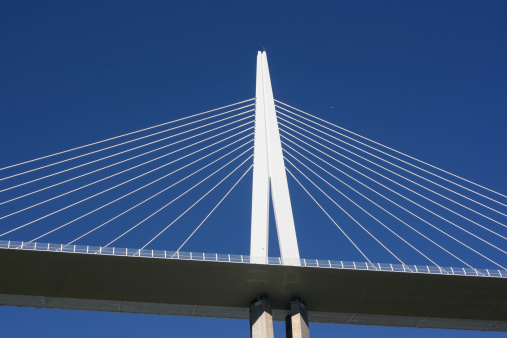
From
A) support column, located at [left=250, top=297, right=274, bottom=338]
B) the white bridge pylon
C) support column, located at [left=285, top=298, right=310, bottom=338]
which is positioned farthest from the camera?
support column, located at [left=285, top=298, right=310, bottom=338]

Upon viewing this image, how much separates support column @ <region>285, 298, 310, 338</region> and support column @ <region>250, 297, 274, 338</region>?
43.4 inches

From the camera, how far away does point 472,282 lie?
36.2 metres

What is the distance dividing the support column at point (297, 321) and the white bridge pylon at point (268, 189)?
3.37 metres

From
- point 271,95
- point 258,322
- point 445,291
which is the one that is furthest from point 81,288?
Result: point 445,291

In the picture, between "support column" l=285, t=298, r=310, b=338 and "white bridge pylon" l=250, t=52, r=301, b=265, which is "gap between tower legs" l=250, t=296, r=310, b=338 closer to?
"support column" l=285, t=298, r=310, b=338

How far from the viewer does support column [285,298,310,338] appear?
35.4m

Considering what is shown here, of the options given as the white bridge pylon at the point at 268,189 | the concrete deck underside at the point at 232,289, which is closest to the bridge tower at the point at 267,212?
the white bridge pylon at the point at 268,189

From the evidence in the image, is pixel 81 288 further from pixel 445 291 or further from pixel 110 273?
pixel 445 291

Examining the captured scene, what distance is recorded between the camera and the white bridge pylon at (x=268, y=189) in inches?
1340

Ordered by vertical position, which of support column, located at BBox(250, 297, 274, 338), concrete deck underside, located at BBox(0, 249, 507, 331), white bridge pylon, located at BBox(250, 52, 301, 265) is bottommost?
support column, located at BBox(250, 297, 274, 338)

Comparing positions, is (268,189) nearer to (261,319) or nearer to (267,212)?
(267,212)

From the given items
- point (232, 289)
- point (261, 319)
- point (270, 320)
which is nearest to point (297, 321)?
point (270, 320)

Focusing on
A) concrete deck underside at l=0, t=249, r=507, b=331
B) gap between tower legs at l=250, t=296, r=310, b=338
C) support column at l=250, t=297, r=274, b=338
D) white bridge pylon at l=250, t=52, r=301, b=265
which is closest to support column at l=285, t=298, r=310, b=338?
gap between tower legs at l=250, t=296, r=310, b=338

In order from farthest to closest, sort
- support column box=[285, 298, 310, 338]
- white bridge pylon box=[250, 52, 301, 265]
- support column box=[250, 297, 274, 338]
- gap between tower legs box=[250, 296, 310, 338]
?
1. support column box=[285, 298, 310, 338]
2. gap between tower legs box=[250, 296, 310, 338]
3. support column box=[250, 297, 274, 338]
4. white bridge pylon box=[250, 52, 301, 265]
